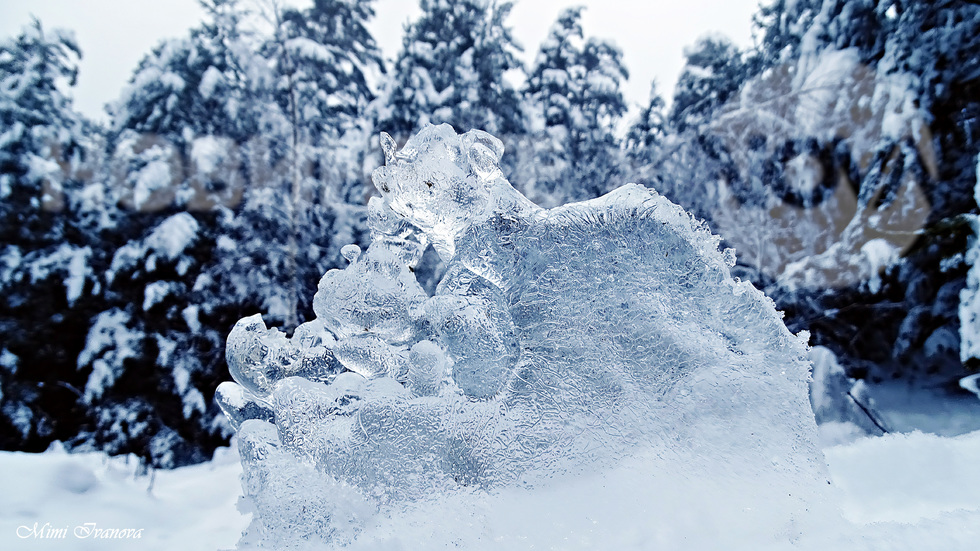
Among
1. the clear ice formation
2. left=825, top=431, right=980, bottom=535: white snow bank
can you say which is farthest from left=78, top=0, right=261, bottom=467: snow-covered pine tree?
left=825, top=431, right=980, bottom=535: white snow bank

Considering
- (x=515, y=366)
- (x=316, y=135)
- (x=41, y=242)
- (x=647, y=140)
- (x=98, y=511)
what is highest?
(x=647, y=140)

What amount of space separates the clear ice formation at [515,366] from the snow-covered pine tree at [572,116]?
383 cm

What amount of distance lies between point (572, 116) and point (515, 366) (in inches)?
178

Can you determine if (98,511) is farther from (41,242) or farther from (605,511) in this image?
(41,242)

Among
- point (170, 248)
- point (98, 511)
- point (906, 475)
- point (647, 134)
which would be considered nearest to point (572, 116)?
point (647, 134)

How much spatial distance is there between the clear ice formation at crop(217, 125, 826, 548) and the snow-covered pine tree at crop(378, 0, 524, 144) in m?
3.78

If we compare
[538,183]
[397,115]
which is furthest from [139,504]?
[538,183]

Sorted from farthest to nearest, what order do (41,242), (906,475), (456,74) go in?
(456,74) < (41,242) < (906,475)

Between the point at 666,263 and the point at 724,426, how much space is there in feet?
1.36

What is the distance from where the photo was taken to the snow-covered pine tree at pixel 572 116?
5336 mm

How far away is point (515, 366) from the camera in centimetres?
142

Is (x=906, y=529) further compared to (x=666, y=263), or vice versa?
(x=666, y=263)

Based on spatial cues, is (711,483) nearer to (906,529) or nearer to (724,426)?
(724,426)

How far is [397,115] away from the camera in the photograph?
5.08 metres
